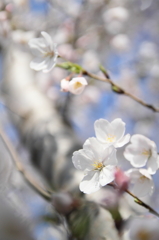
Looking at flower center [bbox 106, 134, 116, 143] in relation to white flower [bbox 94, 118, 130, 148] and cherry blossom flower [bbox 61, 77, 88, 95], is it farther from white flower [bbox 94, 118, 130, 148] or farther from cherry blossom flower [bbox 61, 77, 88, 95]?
cherry blossom flower [bbox 61, 77, 88, 95]

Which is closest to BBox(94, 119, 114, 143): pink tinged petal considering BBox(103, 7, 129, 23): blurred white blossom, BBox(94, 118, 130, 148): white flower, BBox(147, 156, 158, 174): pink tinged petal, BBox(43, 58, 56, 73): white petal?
BBox(94, 118, 130, 148): white flower

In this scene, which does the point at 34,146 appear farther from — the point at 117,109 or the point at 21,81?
the point at 117,109

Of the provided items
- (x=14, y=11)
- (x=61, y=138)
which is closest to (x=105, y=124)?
(x=61, y=138)

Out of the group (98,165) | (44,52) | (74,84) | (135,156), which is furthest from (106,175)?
(44,52)

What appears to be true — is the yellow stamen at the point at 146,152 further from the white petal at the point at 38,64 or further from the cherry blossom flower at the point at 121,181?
the white petal at the point at 38,64

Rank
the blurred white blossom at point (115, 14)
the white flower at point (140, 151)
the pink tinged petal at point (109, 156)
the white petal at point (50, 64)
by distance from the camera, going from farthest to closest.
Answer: the blurred white blossom at point (115, 14) < the white petal at point (50, 64) < the white flower at point (140, 151) < the pink tinged petal at point (109, 156)

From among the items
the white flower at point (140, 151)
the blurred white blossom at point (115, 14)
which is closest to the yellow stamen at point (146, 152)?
the white flower at point (140, 151)

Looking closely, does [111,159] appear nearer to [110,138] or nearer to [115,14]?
[110,138]

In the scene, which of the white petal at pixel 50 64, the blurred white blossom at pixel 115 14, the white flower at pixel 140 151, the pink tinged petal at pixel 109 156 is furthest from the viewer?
the blurred white blossom at pixel 115 14
